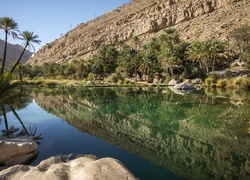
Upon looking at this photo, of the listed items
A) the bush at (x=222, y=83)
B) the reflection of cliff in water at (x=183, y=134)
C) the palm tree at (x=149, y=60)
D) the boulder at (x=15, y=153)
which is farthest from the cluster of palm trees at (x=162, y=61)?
the boulder at (x=15, y=153)

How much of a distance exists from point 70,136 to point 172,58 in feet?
157

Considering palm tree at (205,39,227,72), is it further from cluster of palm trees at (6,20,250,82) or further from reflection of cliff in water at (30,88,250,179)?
reflection of cliff in water at (30,88,250,179)

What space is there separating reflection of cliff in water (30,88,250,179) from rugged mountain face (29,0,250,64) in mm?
63081

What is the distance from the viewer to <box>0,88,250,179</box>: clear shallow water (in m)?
10.1

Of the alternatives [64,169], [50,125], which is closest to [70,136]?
[50,125]

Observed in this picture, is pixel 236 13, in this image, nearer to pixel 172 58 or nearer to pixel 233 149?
pixel 172 58

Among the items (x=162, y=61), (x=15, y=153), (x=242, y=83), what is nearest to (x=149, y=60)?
(x=162, y=61)

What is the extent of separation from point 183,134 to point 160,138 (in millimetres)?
1833

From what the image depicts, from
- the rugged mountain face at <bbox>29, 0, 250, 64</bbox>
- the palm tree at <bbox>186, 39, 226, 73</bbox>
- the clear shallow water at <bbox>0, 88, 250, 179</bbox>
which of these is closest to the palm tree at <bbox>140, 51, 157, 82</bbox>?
the palm tree at <bbox>186, 39, 226, 73</bbox>

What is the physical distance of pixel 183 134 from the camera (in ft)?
50.5

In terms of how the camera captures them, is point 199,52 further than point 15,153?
Yes

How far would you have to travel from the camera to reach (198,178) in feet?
29.7

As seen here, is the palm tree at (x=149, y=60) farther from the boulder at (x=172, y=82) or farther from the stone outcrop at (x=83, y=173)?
the stone outcrop at (x=83, y=173)

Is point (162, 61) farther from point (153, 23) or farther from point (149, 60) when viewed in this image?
point (153, 23)
